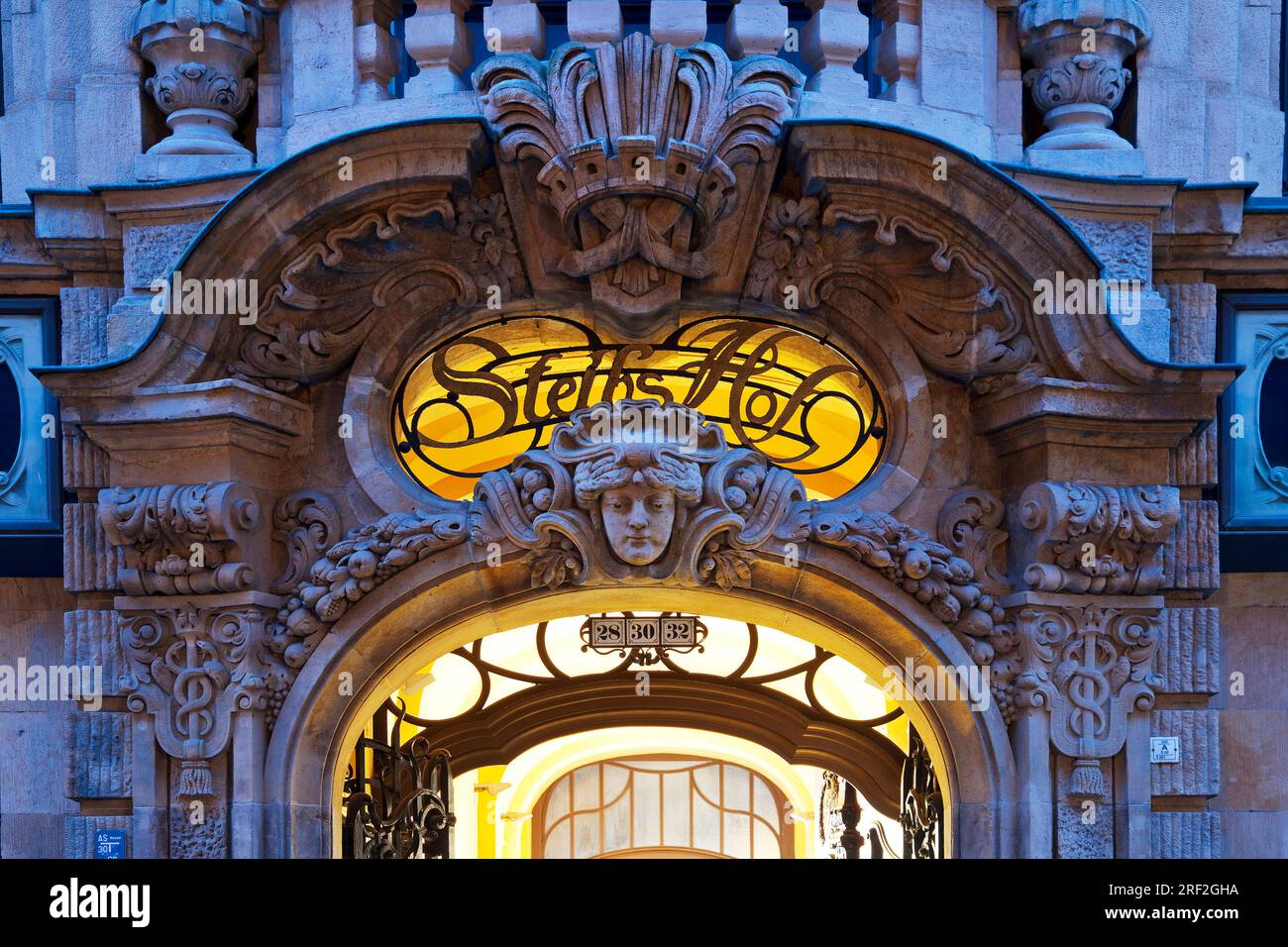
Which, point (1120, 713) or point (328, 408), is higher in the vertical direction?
point (328, 408)

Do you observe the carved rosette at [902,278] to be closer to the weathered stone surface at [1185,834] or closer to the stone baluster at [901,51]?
the stone baluster at [901,51]

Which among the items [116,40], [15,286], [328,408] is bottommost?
[328,408]

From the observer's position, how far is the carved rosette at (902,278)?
7285mm

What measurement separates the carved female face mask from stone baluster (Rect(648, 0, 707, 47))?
1710 mm

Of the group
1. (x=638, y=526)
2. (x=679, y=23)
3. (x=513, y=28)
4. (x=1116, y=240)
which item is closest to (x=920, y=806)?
(x=638, y=526)

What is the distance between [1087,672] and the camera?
24.1 feet

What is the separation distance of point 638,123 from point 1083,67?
1779mm

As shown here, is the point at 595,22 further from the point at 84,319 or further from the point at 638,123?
the point at 84,319

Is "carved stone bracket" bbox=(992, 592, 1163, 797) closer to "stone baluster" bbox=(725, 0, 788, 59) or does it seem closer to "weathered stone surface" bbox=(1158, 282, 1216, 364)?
"weathered stone surface" bbox=(1158, 282, 1216, 364)

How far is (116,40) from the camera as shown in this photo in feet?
25.4
